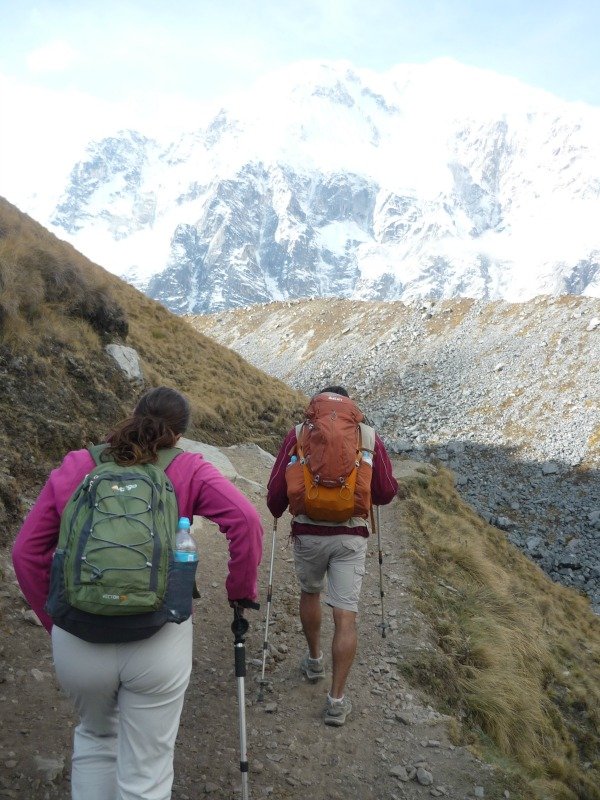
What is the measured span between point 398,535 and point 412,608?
3.04 meters

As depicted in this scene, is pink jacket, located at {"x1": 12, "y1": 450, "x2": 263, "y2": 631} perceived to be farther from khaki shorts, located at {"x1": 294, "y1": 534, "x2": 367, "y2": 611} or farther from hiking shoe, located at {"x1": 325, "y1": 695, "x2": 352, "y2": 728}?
hiking shoe, located at {"x1": 325, "y1": 695, "x2": 352, "y2": 728}

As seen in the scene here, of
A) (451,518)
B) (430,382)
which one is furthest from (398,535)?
(430,382)

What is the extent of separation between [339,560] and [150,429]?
242 centimetres

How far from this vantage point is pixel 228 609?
7016mm

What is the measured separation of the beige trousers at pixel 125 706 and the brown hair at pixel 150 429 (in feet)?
2.57

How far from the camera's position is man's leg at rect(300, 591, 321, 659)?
521 cm

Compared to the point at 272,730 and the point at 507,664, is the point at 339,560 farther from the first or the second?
the point at 507,664

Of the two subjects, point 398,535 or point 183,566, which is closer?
point 183,566

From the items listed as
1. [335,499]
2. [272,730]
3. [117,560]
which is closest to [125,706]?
[117,560]

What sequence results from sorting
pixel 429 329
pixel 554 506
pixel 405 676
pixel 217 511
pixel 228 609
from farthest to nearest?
pixel 429 329 < pixel 554 506 < pixel 228 609 < pixel 405 676 < pixel 217 511

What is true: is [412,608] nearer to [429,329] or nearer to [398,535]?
[398,535]

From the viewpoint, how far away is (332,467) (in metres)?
4.53

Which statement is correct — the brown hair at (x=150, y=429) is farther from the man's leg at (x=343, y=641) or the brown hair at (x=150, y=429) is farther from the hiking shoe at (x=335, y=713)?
the hiking shoe at (x=335, y=713)

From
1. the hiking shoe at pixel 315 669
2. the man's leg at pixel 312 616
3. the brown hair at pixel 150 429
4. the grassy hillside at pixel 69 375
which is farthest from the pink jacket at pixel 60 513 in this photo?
the grassy hillside at pixel 69 375
